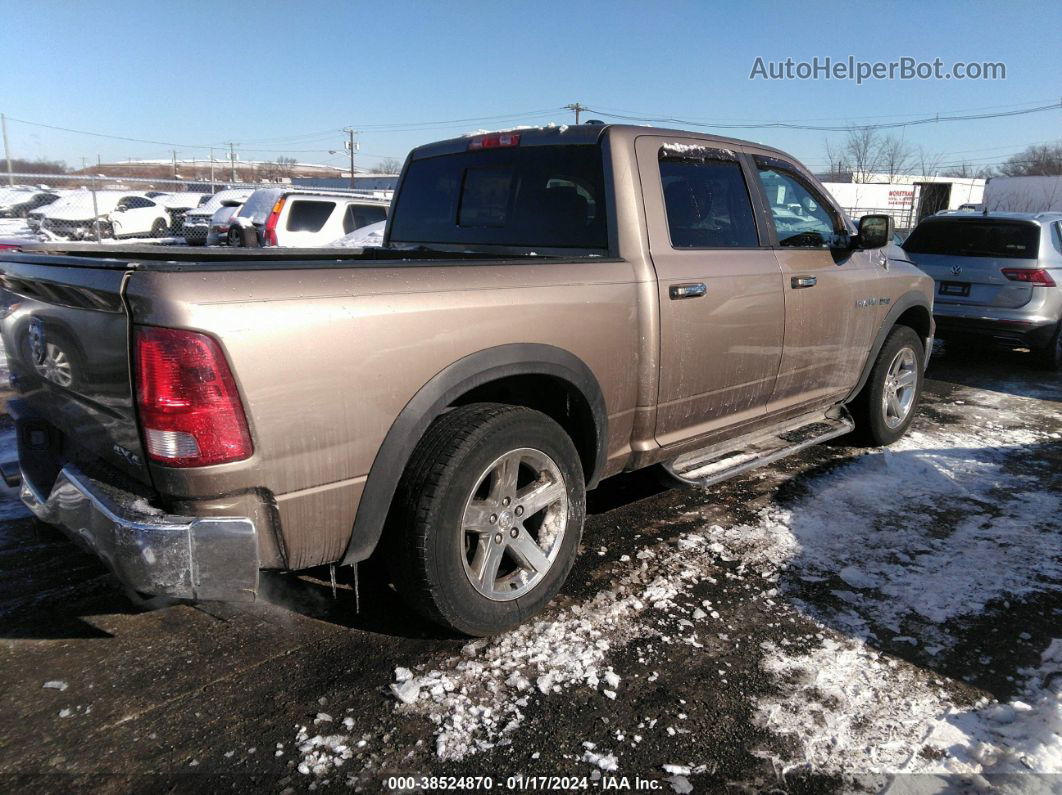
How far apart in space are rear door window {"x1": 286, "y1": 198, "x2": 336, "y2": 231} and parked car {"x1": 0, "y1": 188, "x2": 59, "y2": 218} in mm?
15041

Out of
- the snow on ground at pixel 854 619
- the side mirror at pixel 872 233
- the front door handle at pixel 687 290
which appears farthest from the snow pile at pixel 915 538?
the side mirror at pixel 872 233

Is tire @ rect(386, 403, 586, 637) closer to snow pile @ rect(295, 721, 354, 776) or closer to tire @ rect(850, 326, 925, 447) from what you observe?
snow pile @ rect(295, 721, 354, 776)

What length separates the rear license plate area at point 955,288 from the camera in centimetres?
831

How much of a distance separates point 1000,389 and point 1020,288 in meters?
1.19

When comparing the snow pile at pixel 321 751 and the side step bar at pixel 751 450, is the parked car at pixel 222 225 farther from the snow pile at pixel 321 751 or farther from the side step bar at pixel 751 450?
the snow pile at pixel 321 751

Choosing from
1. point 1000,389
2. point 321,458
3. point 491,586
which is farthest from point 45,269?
point 1000,389

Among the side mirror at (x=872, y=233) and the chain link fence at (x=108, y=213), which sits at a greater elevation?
the chain link fence at (x=108, y=213)

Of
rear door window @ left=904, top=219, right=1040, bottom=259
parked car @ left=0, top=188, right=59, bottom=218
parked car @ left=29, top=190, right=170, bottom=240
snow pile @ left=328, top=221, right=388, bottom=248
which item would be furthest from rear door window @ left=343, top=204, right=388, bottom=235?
parked car @ left=0, top=188, right=59, bottom=218

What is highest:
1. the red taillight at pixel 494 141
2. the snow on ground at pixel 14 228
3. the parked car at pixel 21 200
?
the parked car at pixel 21 200

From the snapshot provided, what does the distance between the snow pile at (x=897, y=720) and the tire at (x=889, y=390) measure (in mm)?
2518

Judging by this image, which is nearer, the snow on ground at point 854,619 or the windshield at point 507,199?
the snow on ground at point 854,619

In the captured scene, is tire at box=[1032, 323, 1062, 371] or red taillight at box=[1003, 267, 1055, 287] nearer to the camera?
red taillight at box=[1003, 267, 1055, 287]

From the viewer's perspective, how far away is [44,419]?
2.83 meters

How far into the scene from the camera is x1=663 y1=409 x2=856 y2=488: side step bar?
3.78 meters
